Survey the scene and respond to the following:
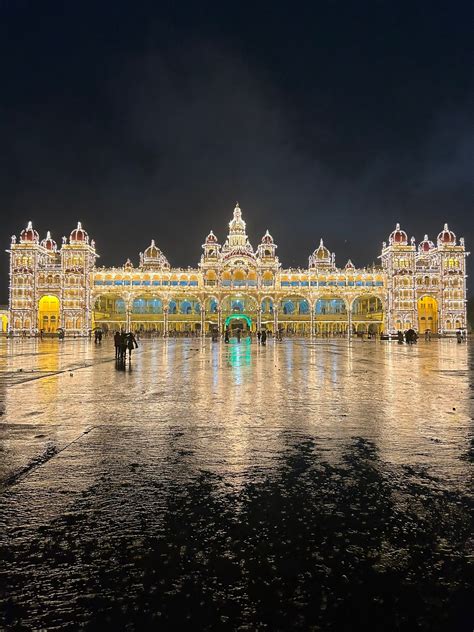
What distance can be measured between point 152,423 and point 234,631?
4360mm

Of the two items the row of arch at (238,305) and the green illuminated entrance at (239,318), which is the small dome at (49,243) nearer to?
the row of arch at (238,305)

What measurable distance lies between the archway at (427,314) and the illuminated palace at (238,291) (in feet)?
0.57

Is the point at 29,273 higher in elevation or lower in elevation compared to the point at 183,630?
higher

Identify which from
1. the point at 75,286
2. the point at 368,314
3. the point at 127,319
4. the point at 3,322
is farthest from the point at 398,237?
the point at 3,322

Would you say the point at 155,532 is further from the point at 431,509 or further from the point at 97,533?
the point at 431,509

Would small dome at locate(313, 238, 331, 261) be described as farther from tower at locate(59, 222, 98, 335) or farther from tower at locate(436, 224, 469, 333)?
tower at locate(59, 222, 98, 335)

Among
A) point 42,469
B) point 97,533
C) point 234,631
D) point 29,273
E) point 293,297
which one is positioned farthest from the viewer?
point 293,297

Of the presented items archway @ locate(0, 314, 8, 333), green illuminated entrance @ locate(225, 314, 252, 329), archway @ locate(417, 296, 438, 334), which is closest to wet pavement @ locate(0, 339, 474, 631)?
green illuminated entrance @ locate(225, 314, 252, 329)

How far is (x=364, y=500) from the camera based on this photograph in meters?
3.21

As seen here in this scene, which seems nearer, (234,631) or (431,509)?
(234,631)

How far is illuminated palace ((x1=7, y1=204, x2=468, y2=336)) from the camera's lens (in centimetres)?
7912

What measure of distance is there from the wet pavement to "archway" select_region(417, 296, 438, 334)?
81.8 m

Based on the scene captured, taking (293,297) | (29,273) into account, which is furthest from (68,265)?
(293,297)

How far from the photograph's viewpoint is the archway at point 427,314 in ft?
271
